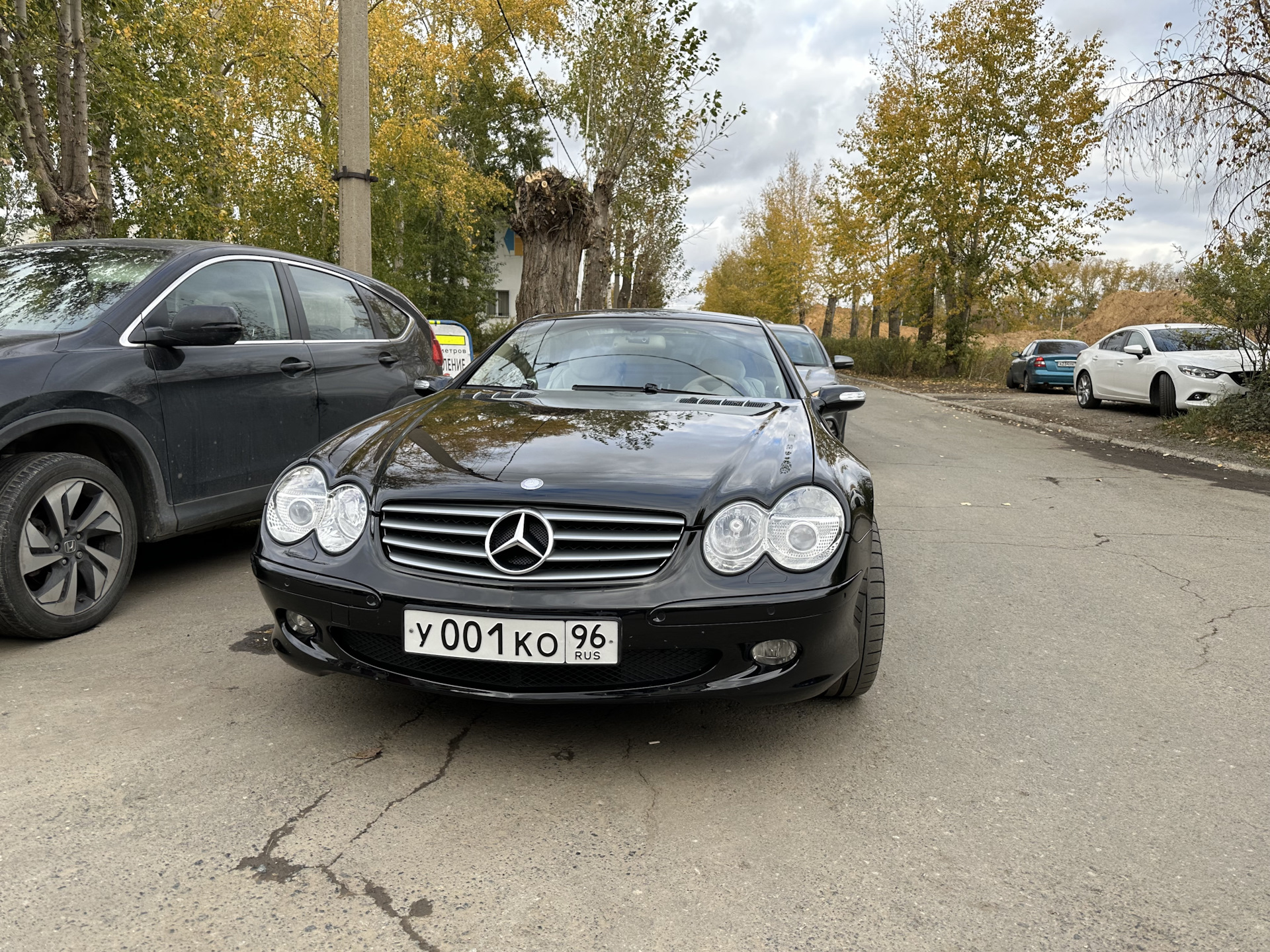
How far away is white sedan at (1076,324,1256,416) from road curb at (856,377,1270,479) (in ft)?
4.53

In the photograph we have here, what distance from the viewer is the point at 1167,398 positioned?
15141 millimetres

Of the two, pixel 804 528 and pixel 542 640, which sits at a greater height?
pixel 804 528

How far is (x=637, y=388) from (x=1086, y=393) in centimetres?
1654

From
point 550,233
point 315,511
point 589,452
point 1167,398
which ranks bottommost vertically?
point 1167,398

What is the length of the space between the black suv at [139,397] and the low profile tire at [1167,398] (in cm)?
1349

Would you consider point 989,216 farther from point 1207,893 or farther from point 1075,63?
point 1207,893

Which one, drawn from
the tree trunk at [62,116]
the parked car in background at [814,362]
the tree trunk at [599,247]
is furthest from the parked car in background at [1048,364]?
the tree trunk at [62,116]

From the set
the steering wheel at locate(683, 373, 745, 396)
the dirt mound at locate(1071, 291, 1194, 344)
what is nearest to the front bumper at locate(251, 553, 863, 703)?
the steering wheel at locate(683, 373, 745, 396)

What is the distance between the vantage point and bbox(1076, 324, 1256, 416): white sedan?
12945 millimetres

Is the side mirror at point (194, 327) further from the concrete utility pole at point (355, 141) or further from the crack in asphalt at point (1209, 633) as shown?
the concrete utility pole at point (355, 141)

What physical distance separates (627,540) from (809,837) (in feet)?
3.04

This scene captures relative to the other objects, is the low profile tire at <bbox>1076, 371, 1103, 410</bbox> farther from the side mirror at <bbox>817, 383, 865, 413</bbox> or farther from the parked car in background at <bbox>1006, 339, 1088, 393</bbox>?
the side mirror at <bbox>817, 383, 865, 413</bbox>

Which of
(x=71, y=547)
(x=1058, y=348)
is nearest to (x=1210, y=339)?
(x=71, y=547)

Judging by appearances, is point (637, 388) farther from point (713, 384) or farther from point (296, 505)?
point (296, 505)
